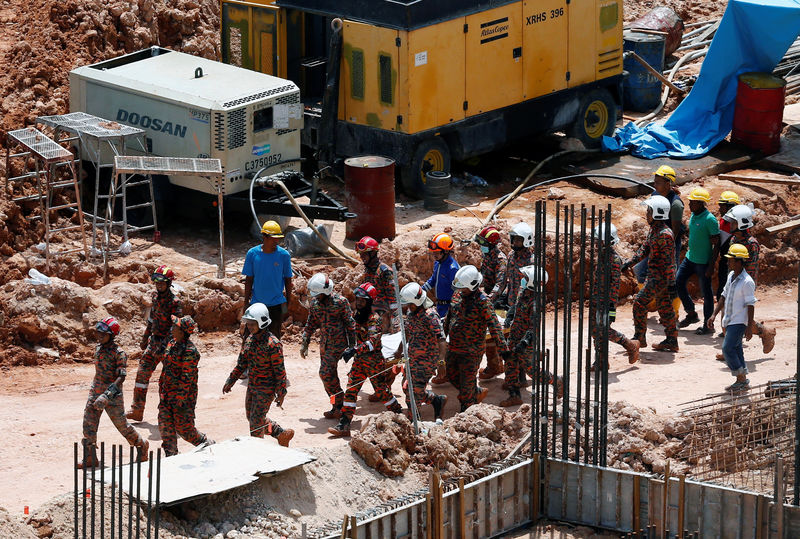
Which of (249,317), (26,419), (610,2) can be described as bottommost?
(26,419)

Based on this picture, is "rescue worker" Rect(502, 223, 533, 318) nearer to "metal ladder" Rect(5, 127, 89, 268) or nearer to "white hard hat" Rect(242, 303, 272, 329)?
"white hard hat" Rect(242, 303, 272, 329)

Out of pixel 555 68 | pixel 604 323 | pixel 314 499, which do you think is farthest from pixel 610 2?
pixel 314 499

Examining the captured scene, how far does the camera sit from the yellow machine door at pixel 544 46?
21.5 metres

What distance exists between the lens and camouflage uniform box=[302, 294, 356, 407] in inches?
586

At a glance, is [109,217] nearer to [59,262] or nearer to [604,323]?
[59,262]

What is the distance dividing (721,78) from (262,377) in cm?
1138

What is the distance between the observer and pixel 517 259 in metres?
15.9

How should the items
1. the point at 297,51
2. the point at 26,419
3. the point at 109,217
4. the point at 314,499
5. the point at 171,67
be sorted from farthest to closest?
the point at 297,51 < the point at 171,67 < the point at 109,217 < the point at 26,419 < the point at 314,499

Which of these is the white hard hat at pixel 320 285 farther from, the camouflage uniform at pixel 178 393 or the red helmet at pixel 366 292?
the camouflage uniform at pixel 178 393

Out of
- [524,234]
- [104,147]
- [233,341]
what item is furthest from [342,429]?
[104,147]

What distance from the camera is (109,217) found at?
1852 cm

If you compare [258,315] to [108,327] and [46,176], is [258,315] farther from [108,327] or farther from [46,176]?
[46,176]

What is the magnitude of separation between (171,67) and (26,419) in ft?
21.3

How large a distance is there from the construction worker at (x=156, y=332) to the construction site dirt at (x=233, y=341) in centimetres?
29
